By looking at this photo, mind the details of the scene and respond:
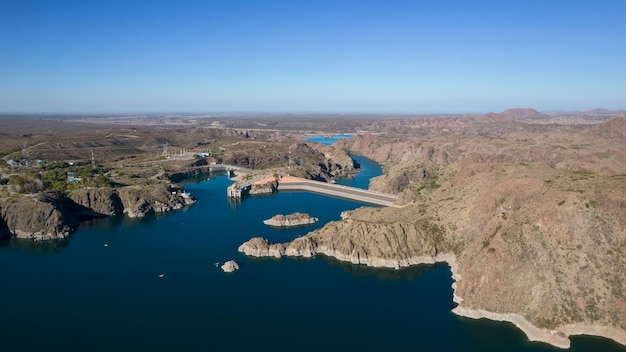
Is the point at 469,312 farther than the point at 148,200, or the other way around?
the point at 148,200

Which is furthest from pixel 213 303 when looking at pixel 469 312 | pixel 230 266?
pixel 469 312

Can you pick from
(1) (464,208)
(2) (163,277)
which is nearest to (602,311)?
(1) (464,208)

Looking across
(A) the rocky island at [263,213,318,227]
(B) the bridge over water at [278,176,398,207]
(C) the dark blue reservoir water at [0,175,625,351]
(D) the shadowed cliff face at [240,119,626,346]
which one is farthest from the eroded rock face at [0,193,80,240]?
(B) the bridge over water at [278,176,398,207]

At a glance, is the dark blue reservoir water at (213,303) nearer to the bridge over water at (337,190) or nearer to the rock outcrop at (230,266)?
the rock outcrop at (230,266)

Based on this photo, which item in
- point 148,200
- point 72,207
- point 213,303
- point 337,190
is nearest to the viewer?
point 213,303

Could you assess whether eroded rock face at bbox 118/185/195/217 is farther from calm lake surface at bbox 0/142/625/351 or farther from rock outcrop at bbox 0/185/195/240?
calm lake surface at bbox 0/142/625/351

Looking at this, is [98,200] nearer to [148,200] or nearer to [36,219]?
[148,200]

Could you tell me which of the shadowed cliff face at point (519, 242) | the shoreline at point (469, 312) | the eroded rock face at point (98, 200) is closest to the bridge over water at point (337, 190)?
the shadowed cliff face at point (519, 242)
